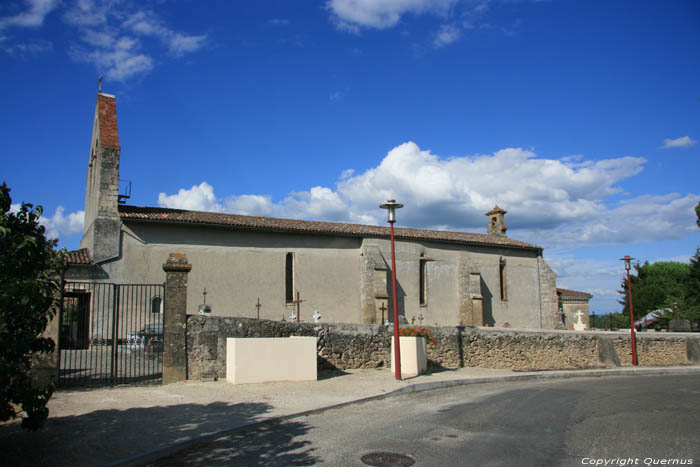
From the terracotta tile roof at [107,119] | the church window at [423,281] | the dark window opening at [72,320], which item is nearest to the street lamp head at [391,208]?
the dark window opening at [72,320]

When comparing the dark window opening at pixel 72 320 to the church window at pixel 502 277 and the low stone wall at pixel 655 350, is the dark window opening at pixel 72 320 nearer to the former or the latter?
the low stone wall at pixel 655 350

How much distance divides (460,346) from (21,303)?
14933mm

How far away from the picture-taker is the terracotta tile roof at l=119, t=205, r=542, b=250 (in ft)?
74.3

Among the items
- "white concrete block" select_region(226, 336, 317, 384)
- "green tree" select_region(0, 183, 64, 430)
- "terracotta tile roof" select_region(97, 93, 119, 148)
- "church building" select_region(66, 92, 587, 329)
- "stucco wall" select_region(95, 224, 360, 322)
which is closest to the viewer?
"green tree" select_region(0, 183, 64, 430)

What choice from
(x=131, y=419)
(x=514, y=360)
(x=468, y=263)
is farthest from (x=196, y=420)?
(x=468, y=263)

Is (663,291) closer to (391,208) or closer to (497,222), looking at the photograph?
(497,222)

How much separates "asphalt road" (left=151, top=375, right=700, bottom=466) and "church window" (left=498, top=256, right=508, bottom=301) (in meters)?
22.2

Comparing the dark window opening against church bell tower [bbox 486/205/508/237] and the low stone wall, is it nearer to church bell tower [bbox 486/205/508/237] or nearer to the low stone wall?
the low stone wall

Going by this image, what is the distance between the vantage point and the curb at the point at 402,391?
6480 mm

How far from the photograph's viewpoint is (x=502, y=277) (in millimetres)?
34250

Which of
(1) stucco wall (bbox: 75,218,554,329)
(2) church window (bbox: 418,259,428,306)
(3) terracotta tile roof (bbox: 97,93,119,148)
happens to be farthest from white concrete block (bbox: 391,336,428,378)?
(3) terracotta tile roof (bbox: 97,93,119,148)

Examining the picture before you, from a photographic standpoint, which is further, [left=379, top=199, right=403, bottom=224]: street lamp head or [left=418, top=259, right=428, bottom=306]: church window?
[left=418, top=259, right=428, bottom=306]: church window

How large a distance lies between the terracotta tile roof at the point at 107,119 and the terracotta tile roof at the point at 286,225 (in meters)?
3.01

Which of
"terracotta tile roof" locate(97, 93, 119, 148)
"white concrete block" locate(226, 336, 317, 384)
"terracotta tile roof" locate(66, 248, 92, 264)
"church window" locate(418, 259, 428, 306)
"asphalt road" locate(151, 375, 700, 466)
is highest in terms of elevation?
"terracotta tile roof" locate(97, 93, 119, 148)
